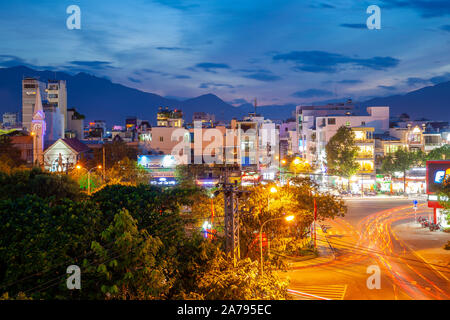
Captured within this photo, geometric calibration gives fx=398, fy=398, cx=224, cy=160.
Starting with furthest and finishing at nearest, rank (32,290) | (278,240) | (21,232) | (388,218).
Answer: (388,218) < (278,240) < (21,232) < (32,290)

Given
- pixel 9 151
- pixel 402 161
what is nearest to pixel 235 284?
pixel 9 151

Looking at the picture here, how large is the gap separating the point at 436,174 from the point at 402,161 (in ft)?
91.3

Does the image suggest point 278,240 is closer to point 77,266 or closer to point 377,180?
point 77,266

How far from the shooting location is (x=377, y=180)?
62844 mm

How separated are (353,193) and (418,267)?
36.3 metres

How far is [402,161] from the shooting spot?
6253 centimetres

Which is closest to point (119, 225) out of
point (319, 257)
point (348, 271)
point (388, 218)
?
point (348, 271)

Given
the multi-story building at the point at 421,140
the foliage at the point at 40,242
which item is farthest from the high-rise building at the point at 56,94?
the foliage at the point at 40,242

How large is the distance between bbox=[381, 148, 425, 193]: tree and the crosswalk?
45.5 metres

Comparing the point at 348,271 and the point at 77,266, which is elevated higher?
the point at 77,266

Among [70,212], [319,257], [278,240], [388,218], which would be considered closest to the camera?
[70,212]

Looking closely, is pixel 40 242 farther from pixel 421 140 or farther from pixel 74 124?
pixel 74 124

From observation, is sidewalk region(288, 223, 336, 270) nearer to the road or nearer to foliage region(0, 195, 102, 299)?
the road

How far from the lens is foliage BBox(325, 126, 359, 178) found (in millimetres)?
60812
